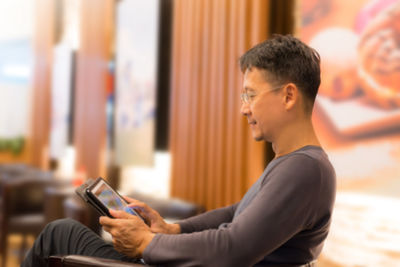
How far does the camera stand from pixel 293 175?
1225mm

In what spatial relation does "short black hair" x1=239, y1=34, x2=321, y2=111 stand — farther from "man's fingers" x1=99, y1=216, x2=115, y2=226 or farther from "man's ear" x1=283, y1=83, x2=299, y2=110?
"man's fingers" x1=99, y1=216, x2=115, y2=226

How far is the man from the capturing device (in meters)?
1.19

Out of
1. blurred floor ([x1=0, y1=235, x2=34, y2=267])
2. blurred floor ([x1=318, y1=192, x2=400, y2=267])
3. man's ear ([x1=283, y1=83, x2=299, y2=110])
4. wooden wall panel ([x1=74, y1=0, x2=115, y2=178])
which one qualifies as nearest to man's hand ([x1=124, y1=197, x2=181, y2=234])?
man's ear ([x1=283, y1=83, x2=299, y2=110])

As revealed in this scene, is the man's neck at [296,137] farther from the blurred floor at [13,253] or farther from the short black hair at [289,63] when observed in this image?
the blurred floor at [13,253]

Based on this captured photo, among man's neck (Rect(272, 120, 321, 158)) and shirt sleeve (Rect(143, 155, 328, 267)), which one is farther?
man's neck (Rect(272, 120, 321, 158))

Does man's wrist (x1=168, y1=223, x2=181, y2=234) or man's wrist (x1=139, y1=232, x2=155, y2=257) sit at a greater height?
man's wrist (x1=139, y1=232, x2=155, y2=257)

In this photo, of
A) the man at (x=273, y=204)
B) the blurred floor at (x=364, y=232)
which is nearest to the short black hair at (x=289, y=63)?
the man at (x=273, y=204)

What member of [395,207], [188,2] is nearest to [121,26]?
[188,2]

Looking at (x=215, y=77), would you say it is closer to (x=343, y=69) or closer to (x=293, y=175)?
(x=343, y=69)

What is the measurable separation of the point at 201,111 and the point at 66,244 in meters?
1.82

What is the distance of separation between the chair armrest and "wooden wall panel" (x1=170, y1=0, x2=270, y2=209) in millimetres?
1498

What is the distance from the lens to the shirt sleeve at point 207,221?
5.46 feet

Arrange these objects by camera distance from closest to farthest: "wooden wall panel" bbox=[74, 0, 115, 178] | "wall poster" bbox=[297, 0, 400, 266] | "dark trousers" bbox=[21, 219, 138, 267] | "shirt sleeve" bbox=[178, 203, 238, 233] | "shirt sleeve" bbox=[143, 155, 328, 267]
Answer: "shirt sleeve" bbox=[143, 155, 328, 267]
"dark trousers" bbox=[21, 219, 138, 267]
"shirt sleeve" bbox=[178, 203, 238, 233]
"wall poster" bbox=[297, 0, 400, 266]
"wooden wall panel" bbox=[74, 0, 115, 178]

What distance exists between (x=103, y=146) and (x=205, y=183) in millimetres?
2055
